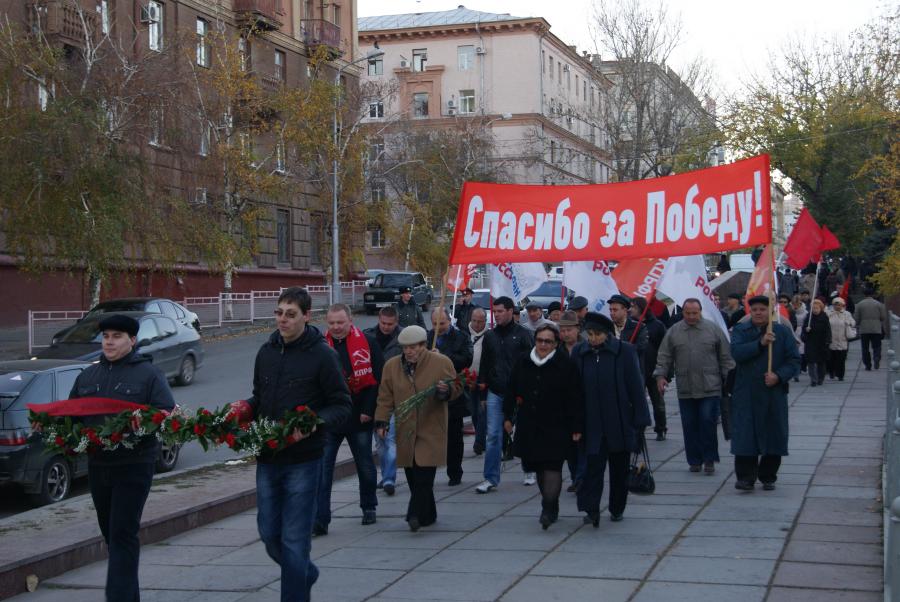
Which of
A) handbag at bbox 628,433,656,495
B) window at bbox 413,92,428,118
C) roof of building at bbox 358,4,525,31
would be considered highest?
roof of building at bbox 358,4,525,31

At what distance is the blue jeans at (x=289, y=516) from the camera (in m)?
6.32

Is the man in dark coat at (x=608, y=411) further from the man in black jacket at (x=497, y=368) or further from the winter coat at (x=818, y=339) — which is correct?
the winter coat at (x=818, y=339)

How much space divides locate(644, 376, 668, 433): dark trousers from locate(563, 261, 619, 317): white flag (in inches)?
51.3

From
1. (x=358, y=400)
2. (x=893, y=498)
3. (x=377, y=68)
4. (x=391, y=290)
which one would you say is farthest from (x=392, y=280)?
(x=893, y=498)

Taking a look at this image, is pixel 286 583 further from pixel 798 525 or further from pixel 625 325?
pixel 625 325

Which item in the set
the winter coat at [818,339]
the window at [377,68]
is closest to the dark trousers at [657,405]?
the winter coat at [818,339]

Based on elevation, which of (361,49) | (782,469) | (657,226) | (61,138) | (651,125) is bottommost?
(782,469)

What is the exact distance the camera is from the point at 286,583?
634 centimetres

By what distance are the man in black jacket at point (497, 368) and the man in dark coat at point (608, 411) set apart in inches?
55.0

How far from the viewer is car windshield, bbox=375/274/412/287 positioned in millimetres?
44812

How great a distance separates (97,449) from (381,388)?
3222 mm

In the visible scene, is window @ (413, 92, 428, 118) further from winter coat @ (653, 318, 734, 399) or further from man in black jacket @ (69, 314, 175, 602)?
man in black jacket @ (69, 314, 175, 602)

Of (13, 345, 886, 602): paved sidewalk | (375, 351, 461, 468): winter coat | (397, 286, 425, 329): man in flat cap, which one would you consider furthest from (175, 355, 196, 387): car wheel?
(375, 351, 461, 468): winter coat

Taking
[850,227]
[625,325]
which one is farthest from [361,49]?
[625,325]
